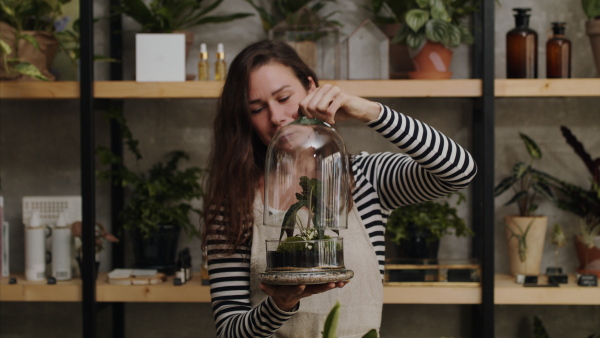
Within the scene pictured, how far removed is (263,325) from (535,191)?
140 centimetres

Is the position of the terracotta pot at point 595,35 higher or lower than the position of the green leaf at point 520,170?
higher

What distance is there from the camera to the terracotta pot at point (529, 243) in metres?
2.22

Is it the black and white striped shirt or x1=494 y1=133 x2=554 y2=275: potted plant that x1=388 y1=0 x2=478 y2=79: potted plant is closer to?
x1=494 y1=133 x2=554 y2=275: potted plant

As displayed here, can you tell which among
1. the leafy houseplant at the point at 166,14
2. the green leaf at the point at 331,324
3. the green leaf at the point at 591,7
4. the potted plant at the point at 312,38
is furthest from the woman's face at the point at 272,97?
the green leaf at the point at 591,7

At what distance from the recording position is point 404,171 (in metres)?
1.50

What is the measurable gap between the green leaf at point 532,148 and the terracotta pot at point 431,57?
373 mm

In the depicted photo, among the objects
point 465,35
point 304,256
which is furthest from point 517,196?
point 304,256

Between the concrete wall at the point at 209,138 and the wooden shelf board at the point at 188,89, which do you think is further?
Result: the concrete wall at the point at 209,138

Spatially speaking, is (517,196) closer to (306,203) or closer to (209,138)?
(209,138)

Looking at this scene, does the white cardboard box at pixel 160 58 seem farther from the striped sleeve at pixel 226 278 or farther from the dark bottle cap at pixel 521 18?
the dark bottle cap at pixel 521 18

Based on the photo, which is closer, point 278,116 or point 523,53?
point 278,116

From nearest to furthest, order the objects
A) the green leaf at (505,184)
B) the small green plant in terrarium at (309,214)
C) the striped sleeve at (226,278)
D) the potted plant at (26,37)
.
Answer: the small green plant in terrarium at (309,214)
the striped sleeve at (226,278)
the potted plant at (26,37)
the green leaf at (505,184)

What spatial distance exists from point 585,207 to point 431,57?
73 cm

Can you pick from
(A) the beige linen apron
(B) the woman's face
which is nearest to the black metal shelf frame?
(A) the beige linen apron
